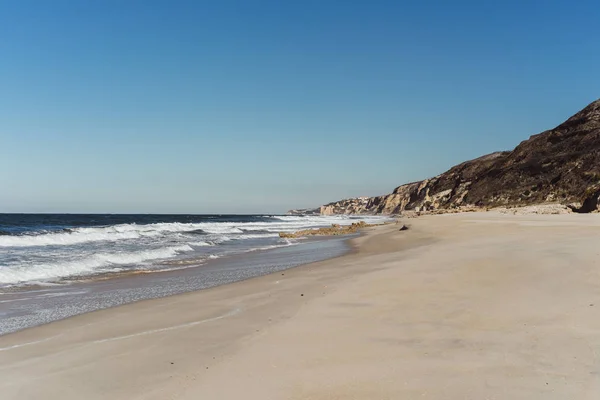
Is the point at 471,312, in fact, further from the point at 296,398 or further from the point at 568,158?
the point at 568,158

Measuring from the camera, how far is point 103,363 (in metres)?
5.25

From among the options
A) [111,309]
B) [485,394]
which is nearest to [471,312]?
[485,394]

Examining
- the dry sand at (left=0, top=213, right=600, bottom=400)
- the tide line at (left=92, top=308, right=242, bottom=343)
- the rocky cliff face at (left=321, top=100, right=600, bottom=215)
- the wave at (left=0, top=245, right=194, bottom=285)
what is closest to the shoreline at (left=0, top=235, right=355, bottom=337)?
the dry sand at (left=0, top=213, right=600, bottom=400)

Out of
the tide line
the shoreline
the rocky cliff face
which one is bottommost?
the shoreline

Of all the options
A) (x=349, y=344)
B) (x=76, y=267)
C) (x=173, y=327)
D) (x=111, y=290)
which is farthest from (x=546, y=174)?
(x=173, y=327)

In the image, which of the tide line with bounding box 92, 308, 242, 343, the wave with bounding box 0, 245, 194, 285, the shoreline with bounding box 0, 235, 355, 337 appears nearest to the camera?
the tide line with bounding box 92, 308, 242, 343

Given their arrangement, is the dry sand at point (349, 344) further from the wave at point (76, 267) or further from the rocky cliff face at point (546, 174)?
the rocky cliff face at point (546, 174)

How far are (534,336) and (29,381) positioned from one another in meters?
5.75

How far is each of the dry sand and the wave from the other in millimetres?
6766

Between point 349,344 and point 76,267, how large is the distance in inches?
545

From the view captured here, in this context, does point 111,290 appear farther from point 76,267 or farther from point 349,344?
point 349,344

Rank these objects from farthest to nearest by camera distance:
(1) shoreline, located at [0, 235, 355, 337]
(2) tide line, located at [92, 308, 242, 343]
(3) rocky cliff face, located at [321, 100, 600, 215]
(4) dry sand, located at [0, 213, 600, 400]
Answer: (3) rocky cliff face, located at [321, 100, 600, 215]
(1) shoreline, located at [0, 235, 355, 337]
(2) tide line, located at [92, 308, 242, 343]
(4) dry sand, located at [0, 213, 600, 400]

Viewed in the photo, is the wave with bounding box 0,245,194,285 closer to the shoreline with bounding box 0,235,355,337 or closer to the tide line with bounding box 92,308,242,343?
the shoreline with bounding box 0,235,355,337

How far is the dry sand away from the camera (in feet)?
13.1
